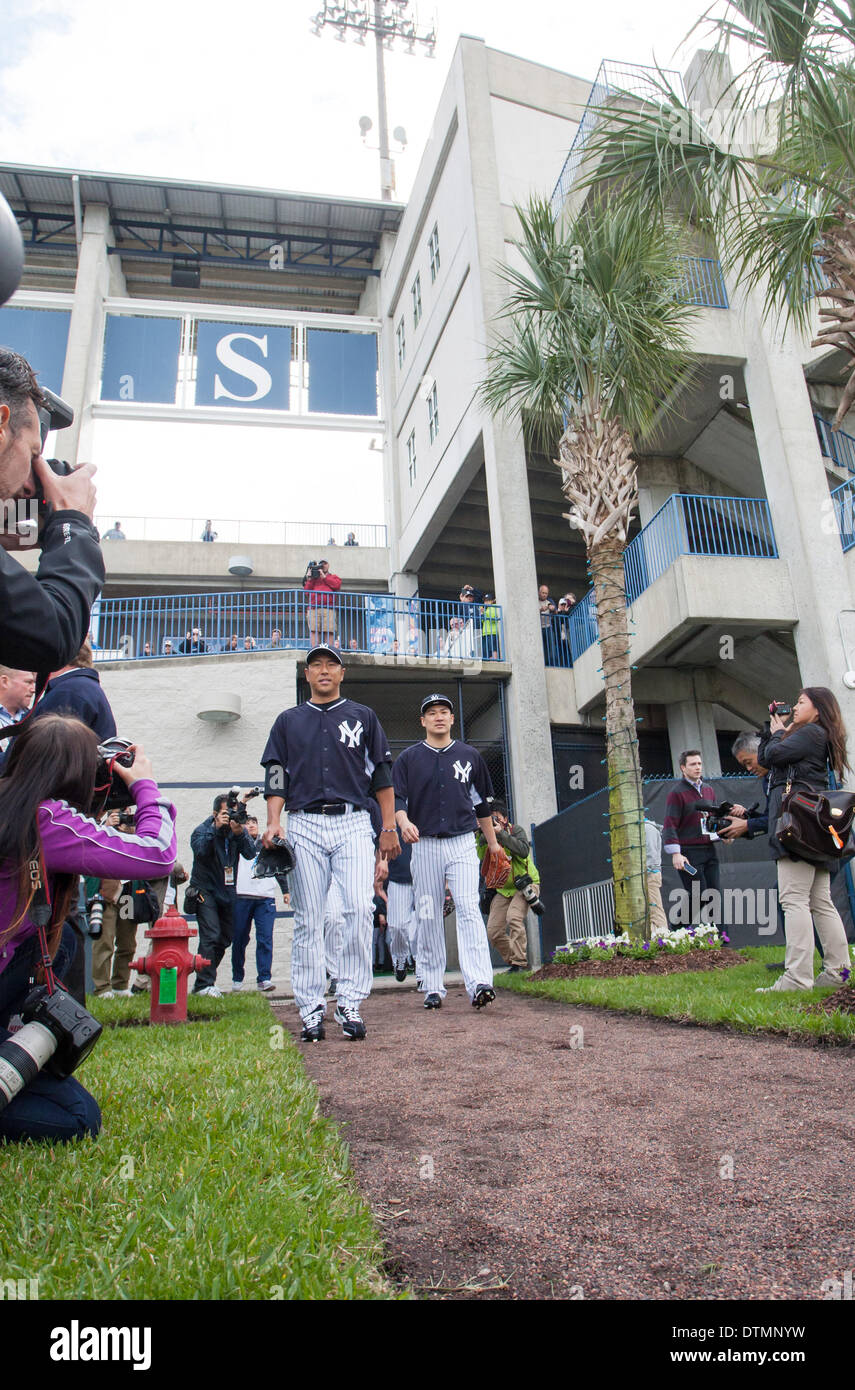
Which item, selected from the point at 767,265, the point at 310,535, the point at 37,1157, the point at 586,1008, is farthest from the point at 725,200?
the point at 310,535

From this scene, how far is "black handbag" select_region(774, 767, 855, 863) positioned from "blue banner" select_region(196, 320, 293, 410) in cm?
2295

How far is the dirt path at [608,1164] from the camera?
1643mm

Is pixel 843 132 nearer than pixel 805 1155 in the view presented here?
No

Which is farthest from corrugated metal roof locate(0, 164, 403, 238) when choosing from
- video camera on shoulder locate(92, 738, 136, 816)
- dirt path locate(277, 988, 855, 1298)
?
dirt path locate(277, 988, 855, 1298)

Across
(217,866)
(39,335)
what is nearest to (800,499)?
(217,866)

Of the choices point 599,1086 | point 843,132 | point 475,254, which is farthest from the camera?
point 475,254

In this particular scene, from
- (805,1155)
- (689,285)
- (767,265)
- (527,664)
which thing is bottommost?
(805,1155)

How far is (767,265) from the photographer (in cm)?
642

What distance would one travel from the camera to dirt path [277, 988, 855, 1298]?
64.7 inches

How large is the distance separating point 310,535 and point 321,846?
2086cm

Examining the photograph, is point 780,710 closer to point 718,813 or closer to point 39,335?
point 718,813

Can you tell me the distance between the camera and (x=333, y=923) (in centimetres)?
494

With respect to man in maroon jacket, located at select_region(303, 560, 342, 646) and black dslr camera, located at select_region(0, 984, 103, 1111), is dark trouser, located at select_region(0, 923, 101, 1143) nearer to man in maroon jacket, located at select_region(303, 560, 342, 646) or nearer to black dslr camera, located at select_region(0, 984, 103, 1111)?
black dslr camera, located at select_region(0, 984, 103, 1111)
